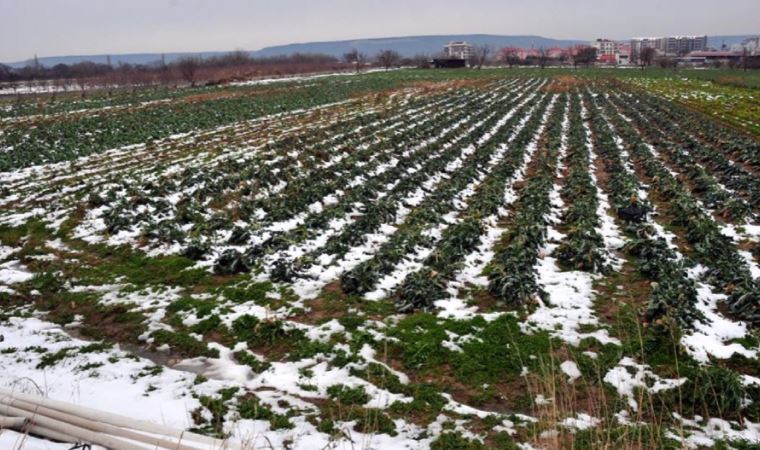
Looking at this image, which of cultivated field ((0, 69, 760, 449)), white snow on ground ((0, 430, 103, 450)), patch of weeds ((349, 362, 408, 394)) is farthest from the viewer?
patch of weeds ((349, 362, 408, 394))

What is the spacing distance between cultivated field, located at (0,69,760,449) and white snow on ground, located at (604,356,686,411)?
0.11 feet

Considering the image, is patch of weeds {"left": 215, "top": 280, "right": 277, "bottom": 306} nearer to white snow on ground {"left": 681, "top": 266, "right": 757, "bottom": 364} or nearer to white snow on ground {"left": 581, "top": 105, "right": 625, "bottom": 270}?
white snow on ground {"left": 681, "top": 266, "right": 757, "bottom": 364}

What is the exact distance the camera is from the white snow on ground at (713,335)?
6871 mm

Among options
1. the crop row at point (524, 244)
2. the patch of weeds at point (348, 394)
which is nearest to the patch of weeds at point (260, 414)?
the patch of weeds at point (348, 394)

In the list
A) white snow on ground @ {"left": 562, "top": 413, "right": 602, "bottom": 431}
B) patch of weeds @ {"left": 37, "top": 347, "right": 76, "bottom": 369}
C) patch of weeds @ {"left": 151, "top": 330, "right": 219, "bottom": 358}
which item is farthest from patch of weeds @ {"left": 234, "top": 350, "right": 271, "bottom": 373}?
white snow on ground @ {"left": 562, "top": 413, "right": 602, "bottom": 431}

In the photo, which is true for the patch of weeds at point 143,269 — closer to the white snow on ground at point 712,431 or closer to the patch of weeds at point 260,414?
the patch of weeds at point 260,414

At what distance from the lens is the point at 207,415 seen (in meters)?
5.71

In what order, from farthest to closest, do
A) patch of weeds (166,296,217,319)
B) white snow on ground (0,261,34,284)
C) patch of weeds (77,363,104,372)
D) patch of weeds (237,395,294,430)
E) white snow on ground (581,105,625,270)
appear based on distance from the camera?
white snow on ground (581,105,625,270) < white snow on ground (0,261,34,284) < patch of weeds (166,296,217,319) < patch of weeds (77,363,104,372) < patch of weeds (237,395,294,430)

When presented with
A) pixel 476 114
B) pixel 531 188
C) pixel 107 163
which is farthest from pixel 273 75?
pixel 531 188

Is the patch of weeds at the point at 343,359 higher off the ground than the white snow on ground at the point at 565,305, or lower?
lower

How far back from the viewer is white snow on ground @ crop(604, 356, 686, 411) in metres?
6.15

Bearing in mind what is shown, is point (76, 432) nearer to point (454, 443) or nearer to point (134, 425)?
point (134, 425)


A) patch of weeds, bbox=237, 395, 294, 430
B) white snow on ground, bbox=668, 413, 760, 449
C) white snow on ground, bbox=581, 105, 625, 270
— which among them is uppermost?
white snow on ground, bbox=581, 105, 625, 270

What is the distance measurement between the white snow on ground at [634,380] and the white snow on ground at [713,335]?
0.82m
